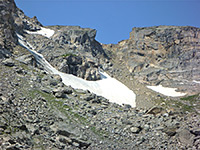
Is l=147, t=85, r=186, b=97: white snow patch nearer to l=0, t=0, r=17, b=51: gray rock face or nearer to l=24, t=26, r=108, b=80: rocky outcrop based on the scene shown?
l=24, t=26, r=108, b=80: rocky outcrop

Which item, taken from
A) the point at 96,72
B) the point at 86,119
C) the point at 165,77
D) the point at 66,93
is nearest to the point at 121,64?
the point at 165,77

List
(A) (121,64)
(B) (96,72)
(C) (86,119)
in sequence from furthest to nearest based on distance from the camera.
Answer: (A) (121,64), (B) (96,72), (C) (86,119)

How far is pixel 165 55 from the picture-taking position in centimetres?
9375

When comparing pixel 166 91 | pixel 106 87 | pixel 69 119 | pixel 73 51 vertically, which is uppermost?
pixel 73 51

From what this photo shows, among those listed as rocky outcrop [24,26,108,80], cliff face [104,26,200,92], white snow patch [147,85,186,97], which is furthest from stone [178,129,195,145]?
cliff face [104,26,200,92]

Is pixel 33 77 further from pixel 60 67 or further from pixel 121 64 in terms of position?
pixel 121 64

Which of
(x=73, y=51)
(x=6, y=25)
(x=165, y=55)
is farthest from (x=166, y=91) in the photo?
(x=6, y=25)

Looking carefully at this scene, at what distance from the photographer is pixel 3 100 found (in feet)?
51.5

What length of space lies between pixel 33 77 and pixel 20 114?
12352mm

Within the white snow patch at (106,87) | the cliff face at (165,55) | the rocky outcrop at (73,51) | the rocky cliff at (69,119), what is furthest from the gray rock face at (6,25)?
the cliff face at (165,55)

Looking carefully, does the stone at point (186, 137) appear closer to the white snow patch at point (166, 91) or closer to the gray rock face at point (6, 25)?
the gray rock face at point (6, 25)

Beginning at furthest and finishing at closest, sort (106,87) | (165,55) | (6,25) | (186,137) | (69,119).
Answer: (165,55)
(106,87)
(6,25)
(69,119)
(186,137)

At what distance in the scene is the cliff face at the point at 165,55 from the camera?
3430 inches

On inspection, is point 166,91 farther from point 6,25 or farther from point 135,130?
point 135,130
